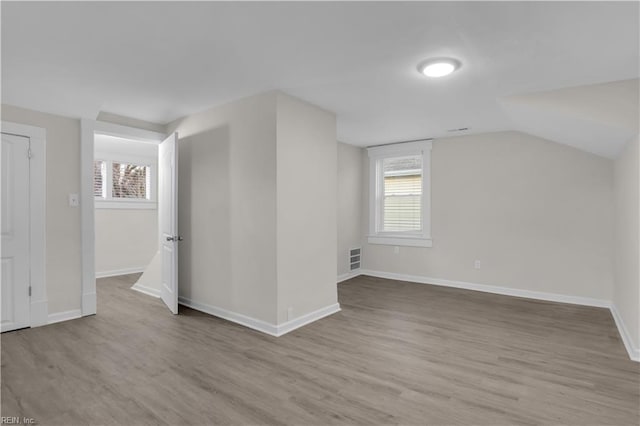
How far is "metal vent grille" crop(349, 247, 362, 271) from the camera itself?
6.16 m

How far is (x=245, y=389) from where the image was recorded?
2352 millimetres

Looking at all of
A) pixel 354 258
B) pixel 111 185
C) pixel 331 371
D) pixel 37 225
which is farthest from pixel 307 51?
pixel 111 185

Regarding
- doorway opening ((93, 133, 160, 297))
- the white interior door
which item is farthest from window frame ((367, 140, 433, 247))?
the white interior door

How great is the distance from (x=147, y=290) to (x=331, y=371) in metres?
3.58

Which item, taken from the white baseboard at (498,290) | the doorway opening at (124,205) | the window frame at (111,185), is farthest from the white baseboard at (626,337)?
the window frame at (111,185)

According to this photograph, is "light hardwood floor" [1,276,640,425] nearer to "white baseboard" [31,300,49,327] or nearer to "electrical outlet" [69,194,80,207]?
"white baseboard" [31,300,49,327]

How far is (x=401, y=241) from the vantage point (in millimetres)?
5953

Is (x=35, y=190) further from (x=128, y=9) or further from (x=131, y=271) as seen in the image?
(x=131, y=271)

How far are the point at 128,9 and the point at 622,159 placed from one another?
461cm

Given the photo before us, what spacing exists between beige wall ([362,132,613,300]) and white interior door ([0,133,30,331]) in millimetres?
5114

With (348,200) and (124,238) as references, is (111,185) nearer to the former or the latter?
(124,238)

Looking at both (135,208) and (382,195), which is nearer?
(382,195)

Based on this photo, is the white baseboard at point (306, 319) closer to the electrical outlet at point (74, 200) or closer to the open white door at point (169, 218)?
the open white door at point (169, 218)

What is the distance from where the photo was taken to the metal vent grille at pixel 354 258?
20.2 feet
